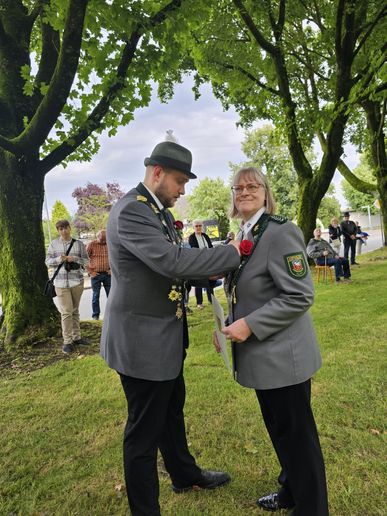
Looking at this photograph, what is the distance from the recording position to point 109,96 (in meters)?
5.95

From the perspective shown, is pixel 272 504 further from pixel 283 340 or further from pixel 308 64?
pixel 308 64

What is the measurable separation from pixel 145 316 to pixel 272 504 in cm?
161

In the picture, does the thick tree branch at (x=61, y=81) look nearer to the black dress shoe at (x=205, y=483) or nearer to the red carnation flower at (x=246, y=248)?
the red carnation flower at (x=246, y=248)

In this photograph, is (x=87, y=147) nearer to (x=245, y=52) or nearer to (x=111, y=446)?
(x=111, y=446)

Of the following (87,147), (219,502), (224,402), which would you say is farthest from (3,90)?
(219,502)

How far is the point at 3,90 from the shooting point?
674 cm

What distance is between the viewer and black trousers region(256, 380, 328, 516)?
6.51ft

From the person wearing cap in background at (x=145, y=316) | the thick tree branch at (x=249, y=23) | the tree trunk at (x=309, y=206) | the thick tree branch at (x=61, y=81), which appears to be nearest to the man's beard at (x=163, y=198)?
the person wearing cap in background at (x=145, y=316)

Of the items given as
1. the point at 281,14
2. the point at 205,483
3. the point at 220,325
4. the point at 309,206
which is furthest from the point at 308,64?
the point at 205,483

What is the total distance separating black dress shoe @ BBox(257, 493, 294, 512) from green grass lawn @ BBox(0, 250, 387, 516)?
0.27 feet

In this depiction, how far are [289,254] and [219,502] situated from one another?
1.89 metres

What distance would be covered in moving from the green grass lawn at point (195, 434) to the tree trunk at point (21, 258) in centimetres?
81

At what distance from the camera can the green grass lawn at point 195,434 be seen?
262 cm

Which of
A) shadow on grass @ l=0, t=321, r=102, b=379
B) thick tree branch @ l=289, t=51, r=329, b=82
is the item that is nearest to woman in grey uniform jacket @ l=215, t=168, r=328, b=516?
shadow on grass @ l=0, t=321, r=102, b=379
